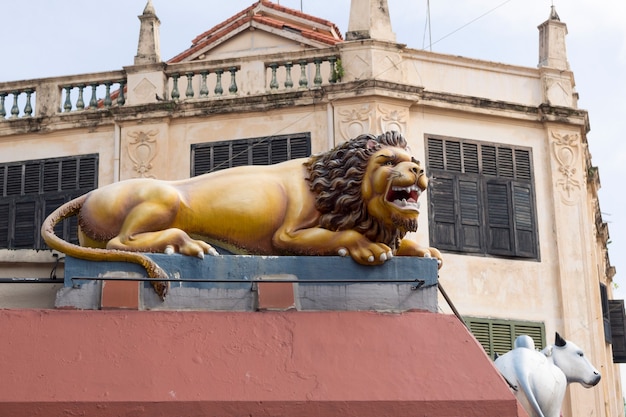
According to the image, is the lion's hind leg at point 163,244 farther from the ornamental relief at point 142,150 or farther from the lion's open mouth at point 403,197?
the ornamental relief at point 142,150

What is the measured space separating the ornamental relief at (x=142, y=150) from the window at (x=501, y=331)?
20.4 feet

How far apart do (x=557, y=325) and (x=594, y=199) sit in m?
5.08

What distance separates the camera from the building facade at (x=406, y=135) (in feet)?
63.7

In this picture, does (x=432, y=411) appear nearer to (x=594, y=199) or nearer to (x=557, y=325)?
(x=557, y=325)

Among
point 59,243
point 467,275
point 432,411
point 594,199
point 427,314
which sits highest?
point 594,199

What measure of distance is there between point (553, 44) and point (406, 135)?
3992 mm

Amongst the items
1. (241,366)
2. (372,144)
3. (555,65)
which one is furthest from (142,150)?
(241,366)

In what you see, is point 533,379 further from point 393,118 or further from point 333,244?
point 393,118

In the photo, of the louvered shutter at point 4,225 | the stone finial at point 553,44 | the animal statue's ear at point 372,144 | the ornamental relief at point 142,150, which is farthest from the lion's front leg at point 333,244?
the stone finial at point 553,44

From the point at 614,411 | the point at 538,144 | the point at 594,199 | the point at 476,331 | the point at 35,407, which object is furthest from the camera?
the point at 594,199

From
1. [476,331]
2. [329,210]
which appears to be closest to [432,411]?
[329,210]

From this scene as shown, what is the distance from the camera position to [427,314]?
7742 millimetres

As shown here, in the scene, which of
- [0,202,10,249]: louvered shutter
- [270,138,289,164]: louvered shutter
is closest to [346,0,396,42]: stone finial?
[270,138,289,164]: louvered shutter

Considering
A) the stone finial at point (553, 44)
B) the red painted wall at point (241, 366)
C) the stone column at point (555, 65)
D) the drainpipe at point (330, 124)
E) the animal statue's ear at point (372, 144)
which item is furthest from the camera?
the stone finial at point (553, 44)
